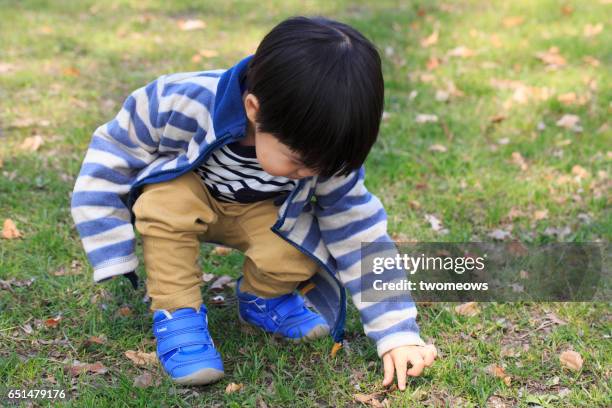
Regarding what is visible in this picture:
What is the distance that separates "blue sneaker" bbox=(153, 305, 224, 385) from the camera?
199 cm

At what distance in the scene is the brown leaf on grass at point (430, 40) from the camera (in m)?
5.09

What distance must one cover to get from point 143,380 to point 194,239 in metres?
0.43

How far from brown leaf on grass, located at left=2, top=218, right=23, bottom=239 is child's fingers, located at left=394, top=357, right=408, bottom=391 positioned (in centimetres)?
154

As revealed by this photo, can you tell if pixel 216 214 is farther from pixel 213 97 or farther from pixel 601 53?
pixel 601 53

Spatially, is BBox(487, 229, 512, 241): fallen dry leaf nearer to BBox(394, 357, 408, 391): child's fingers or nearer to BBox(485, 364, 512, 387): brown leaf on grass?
BBox(485, 364, 512, 387): brown leaf on grass

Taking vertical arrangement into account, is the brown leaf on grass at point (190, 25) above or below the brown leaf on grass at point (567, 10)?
below

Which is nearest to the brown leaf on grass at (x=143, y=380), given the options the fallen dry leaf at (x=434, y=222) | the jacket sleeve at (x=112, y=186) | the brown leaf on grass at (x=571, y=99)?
the jacket sleeve at (x=112, y=186)

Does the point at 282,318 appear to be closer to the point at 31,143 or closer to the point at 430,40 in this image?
the point at 31,143

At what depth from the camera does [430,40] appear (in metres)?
5.15

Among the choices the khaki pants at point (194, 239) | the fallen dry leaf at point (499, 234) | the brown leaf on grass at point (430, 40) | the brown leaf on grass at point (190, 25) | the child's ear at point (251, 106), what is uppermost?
the child's ear at point (251, 106)

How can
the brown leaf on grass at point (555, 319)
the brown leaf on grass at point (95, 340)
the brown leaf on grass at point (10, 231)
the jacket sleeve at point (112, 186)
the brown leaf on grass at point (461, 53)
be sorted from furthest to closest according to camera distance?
1. the brown leaf on grass at point (461, 53)
2. the brown leaf on grass at point (10, 231)
3. the brown leaf on grass at point (555, 319)
4. the brown leaf on grass at point (95, 340)
5. the jacket sleeve at point (112, 186)

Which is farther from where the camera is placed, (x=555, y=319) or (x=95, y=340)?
(x=555, y=319)

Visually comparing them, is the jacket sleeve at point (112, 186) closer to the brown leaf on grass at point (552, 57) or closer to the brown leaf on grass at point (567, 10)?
the brown leaf on grass at point (552, 57)

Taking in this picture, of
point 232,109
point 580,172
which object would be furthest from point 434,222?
point 232,109
